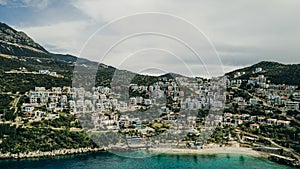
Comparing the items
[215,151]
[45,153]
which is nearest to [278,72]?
[215,151]

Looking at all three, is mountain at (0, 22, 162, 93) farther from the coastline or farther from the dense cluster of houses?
the dense cluster of houses

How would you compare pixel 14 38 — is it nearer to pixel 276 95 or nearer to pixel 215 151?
pixel 276 95

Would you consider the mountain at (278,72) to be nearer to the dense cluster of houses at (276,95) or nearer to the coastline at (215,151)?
the dense cluster of houses at (276,95)

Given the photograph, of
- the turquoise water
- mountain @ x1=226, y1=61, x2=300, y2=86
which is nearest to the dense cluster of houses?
mountain @ x1=226, y1=61, x2=300, y2=86

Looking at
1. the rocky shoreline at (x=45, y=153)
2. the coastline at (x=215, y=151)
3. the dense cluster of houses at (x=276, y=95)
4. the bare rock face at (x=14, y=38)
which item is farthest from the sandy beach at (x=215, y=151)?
the bare rock face at (x=14, y=38)

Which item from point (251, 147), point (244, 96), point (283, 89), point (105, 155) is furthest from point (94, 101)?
point (283, 89)
